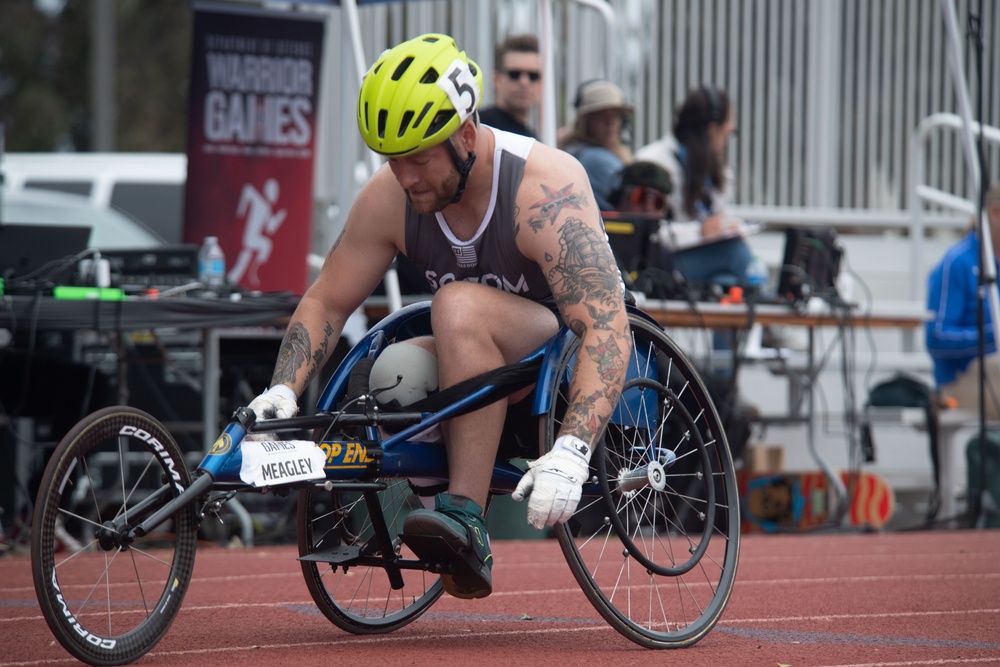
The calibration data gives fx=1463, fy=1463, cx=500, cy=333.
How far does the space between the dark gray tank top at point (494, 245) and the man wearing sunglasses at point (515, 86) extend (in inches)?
155

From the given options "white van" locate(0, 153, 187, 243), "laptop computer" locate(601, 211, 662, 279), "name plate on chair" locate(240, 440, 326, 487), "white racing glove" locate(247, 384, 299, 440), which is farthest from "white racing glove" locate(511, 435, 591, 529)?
"white van" locate(0, 153, 187, 243)

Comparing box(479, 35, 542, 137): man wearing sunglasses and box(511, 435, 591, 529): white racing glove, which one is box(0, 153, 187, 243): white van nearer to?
box(479, 35, 542, 137): man wearing sunglasses

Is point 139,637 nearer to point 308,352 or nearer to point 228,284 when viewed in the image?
point 308,352

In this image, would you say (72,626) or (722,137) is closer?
(72,626)

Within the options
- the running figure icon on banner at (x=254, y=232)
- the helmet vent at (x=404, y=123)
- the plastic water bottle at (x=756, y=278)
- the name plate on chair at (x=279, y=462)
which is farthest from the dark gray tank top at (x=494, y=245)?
the plastic water bottle at (x=756, y=278)

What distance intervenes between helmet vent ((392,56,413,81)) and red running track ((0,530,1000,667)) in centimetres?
145

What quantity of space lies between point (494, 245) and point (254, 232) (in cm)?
482

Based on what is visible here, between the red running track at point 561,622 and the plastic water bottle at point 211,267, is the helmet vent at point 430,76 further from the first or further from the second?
the plastic water bottle at point 211,267

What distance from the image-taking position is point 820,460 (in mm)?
8773

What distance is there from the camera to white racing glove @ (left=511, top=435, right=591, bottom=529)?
344 cm

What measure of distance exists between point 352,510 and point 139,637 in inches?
37.8

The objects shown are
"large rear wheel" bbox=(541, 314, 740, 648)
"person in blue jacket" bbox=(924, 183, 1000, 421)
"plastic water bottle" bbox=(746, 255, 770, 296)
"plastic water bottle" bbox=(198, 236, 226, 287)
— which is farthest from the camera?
"person in blue jacket" bbox=(924, 183, 1000, 421)

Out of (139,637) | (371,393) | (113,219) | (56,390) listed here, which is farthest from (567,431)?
(113,219)

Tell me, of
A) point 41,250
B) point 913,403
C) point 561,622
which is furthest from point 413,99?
point 913,403
